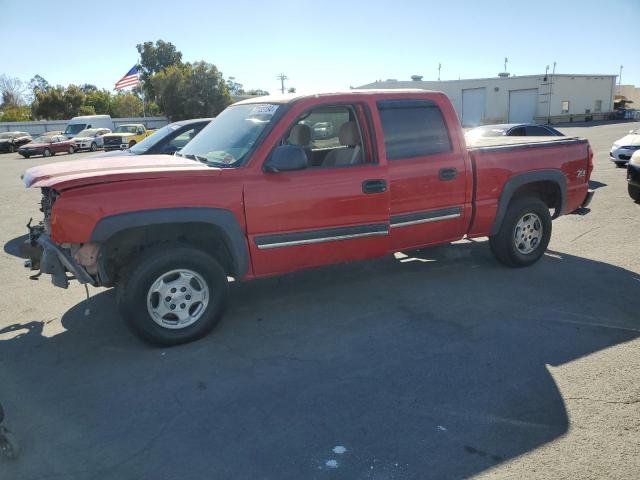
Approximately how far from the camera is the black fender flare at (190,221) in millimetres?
3756

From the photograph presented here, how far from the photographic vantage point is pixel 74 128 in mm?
38500

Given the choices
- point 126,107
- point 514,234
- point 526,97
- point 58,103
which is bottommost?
point 514,234

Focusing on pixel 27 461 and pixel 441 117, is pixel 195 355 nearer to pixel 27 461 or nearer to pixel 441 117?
pixel 27 461

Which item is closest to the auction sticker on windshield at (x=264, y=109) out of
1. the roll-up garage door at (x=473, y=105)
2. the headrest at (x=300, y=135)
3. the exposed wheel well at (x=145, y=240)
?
the headrest at (x=300, y=135)

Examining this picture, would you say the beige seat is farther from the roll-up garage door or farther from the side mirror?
the roll-up garage door

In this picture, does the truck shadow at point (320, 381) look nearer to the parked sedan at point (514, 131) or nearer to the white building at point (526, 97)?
the parked sedan at point (514, 131)

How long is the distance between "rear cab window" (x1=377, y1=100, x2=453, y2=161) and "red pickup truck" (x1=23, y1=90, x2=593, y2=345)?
0.01 meters

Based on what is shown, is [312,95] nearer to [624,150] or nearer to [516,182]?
[516,182]

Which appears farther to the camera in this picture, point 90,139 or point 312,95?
point 90,139

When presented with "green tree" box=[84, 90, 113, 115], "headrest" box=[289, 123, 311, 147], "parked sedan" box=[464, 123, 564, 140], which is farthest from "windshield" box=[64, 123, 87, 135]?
"headrest" box=[289, 123, 311, 147]

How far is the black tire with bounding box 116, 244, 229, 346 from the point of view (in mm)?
3939

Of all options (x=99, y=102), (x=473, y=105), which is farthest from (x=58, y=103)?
(x=473, y=105)

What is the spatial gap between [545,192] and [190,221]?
4501 mm

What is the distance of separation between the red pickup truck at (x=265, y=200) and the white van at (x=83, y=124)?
1480 inches
